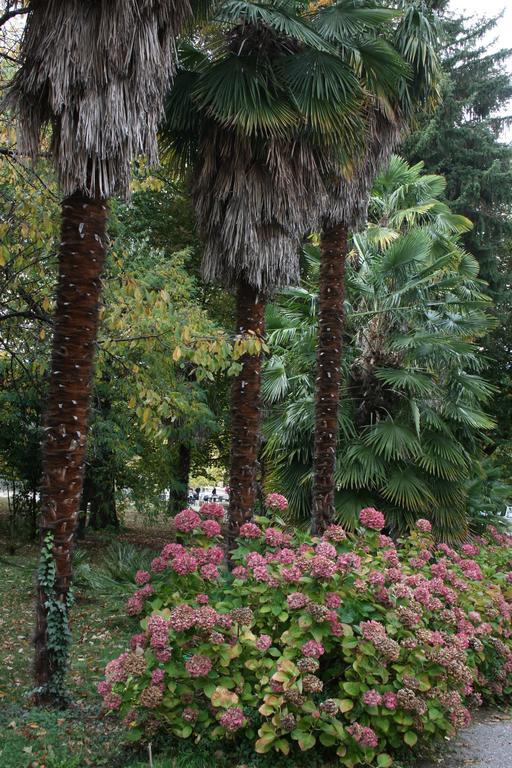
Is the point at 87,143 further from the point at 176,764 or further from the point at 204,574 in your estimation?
the point at 176,764

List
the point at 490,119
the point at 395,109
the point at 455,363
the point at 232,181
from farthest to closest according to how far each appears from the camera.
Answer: the point at 490,119 < the point at 455,363 < the point at 395,109 < the point at 232,181

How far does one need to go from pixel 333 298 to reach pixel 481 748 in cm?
557

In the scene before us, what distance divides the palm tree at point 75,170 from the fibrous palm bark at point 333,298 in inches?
141

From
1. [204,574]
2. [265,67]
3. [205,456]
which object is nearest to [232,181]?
[265,67]

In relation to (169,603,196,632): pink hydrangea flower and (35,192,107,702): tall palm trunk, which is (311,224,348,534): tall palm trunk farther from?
(169,603,196,632): pink hydrangea flower

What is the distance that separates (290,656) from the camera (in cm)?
383

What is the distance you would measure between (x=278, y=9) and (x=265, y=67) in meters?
0.54

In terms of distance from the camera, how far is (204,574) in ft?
14.0

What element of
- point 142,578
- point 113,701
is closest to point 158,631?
point 113,701

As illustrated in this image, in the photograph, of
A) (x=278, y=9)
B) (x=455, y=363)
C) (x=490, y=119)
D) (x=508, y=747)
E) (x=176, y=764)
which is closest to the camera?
(x=176, y=764)

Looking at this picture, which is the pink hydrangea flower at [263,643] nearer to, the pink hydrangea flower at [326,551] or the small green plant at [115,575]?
the pink hydrangea flower at [326,551]

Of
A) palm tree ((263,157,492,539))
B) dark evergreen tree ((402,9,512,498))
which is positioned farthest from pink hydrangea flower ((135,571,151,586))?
dark evergreen tree ((402,9,512,498))

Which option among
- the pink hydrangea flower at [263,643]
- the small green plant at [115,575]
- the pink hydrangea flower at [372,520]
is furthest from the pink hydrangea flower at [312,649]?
the small green plant at [115,575]

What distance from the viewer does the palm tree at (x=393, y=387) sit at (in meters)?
9.84
